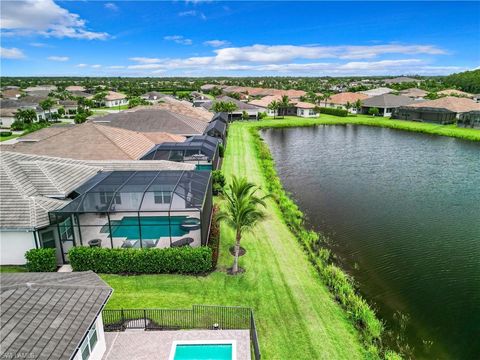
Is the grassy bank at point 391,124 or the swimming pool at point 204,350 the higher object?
the grassy bank at point 391,124

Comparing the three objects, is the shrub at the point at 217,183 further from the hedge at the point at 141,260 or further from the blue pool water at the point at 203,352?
the blue pool water at the point at 203,352

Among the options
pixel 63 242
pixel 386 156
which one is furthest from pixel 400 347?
pixel 386 156

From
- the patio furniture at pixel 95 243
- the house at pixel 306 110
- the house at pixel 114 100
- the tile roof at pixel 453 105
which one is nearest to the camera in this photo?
the patio furniture at pixel 95 243

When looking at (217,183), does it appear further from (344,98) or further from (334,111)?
(344,98)

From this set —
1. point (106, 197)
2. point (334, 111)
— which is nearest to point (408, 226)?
point (106, 197)

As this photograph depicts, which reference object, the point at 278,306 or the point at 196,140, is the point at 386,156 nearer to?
the point at 196,140

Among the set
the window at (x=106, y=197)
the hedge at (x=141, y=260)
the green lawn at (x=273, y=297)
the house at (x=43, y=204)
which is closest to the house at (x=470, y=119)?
the green lawn at (x=273, y=297)
